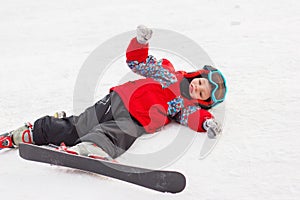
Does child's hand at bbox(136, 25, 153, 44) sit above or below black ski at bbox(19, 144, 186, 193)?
above

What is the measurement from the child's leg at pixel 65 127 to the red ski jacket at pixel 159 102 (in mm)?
152

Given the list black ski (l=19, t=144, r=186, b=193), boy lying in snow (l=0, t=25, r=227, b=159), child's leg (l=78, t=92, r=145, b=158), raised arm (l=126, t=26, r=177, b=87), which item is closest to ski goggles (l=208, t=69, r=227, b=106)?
boy lying in snow (l=0, t=25, r=227, b=159)

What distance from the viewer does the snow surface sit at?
1541 millimetres

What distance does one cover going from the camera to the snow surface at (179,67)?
1.54m

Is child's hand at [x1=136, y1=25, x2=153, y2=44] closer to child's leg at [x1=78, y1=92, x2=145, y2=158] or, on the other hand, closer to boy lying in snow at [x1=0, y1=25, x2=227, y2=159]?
boy lying in snow at [x1=0, y1=25, x2=227, y2=159]

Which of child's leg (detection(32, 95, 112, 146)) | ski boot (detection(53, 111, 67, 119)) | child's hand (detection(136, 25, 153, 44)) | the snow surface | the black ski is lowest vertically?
the snow surface

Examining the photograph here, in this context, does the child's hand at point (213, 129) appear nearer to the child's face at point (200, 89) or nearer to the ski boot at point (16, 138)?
the child's face at point (200, 89)

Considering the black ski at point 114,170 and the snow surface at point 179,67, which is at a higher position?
the black ski at point 114,170

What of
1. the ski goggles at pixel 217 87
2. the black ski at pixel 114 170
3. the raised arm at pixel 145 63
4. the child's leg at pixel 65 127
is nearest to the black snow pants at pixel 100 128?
the child's leg at pixel 65 127

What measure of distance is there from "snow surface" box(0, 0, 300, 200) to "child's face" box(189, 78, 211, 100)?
19cm

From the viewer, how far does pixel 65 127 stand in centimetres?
196

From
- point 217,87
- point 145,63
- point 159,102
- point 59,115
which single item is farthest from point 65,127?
point 217,87

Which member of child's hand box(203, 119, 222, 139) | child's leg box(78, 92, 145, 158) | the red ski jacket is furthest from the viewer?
the red ski jacket

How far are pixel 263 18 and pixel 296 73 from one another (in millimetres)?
1437
